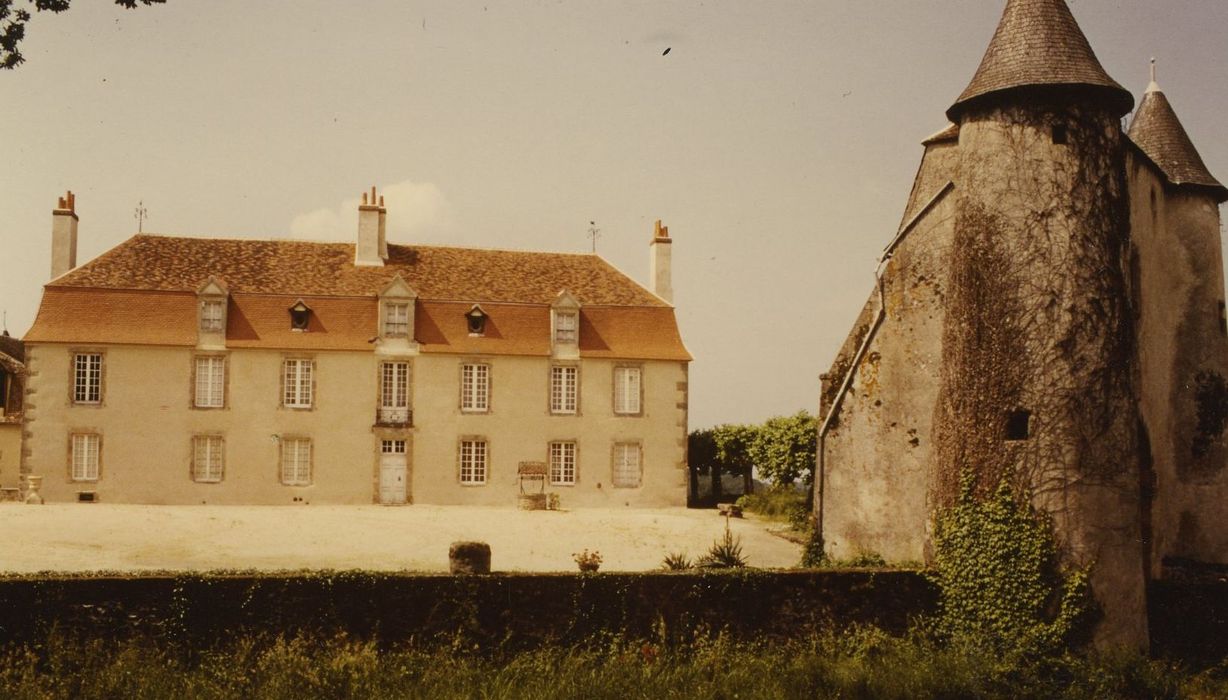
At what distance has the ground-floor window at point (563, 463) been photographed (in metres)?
30.5

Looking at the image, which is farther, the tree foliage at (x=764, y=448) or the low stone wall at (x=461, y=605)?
the tree foliage at (x=764, y=448)

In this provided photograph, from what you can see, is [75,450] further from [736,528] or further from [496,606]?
[496,606]

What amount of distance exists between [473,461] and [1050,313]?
63.9 ft

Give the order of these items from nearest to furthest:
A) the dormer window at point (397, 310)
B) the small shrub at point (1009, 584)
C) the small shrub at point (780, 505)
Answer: the small shrub at point (1009, 584)
the small shrub at point (780, 505)
the dormer window at point (397, 310)

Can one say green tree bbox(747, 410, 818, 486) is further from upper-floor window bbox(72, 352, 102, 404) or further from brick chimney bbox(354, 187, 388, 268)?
upper-floor window bbox(72, 352, 102, 404)

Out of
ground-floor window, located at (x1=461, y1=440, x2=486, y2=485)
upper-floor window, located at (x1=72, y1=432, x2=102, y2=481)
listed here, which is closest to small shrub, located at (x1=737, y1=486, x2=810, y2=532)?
ground-floor window, located at (x1=461, y1=440, x2=486, y2=485)

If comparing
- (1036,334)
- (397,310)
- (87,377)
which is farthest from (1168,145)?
(87,377)

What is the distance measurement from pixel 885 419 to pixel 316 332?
18369 mm

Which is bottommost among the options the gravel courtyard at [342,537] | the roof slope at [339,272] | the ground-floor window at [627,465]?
the gravel courtyard at [342,537]

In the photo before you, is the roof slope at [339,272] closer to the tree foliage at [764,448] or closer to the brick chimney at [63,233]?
the brick chimney at [63,233]

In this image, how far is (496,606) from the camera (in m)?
12.8

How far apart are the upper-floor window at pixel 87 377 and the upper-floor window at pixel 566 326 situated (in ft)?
43.1

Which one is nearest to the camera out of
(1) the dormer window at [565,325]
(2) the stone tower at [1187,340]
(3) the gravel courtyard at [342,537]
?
(3) the gravel courtyard at [342,537]

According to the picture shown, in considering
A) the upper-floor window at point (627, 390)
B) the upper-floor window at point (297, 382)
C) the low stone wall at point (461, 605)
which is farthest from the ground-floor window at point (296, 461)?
the low stone wall at point (461, 605)
